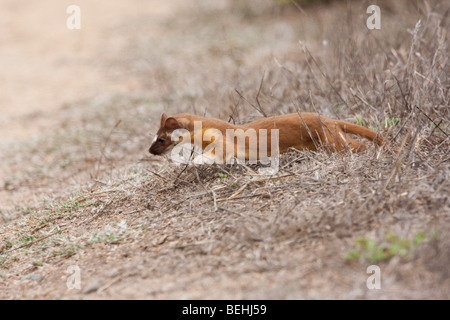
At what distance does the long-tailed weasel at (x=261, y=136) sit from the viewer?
4.06 metres

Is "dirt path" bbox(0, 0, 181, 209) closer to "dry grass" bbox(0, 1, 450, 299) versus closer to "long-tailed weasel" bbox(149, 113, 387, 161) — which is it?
"dry grass" bbox(0, 1, 450, 299)

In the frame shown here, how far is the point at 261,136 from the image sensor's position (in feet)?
13.4

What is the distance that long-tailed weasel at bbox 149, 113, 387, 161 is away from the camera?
406 cm

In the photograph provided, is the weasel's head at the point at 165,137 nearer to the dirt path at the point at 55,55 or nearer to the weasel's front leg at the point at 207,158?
the weasel's front leg at the point at 207,158

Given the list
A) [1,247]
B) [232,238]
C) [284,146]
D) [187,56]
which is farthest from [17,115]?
[232,238]

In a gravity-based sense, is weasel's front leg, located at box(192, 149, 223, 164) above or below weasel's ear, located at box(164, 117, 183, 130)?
below

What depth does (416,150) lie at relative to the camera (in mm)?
3760

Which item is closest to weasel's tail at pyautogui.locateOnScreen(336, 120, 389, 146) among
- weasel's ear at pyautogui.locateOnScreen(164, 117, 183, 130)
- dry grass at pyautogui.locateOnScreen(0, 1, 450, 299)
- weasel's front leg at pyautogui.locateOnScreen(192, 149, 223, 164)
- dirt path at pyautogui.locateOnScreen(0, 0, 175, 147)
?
dry grass at pyautogui.locateOnScreen(0, 1, 450, 299)

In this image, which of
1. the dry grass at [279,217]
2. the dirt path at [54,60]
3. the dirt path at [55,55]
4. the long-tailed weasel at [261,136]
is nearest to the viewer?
the dry grass at [279,217]

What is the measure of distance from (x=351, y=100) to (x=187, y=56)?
640cm

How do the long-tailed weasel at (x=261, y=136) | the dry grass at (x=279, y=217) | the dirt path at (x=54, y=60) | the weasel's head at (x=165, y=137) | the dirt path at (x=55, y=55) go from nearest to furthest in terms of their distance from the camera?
the dry grass at (x=279, y=217)
the long-tailed weasel at (x=261, y=136)
the weasel's head at (x=165, y=137)
the dirt path at (x=54, y=60)
the dirt path at (x=55, y=55)

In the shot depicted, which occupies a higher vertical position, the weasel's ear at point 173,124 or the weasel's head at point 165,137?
the weasel's ear at point 173,124

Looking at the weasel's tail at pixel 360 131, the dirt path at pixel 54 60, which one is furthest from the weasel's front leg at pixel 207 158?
the dirt path at pixel 54 60

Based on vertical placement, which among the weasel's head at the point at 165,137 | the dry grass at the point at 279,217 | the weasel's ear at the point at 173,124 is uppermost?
the weasel's ear at the point at 173,124
